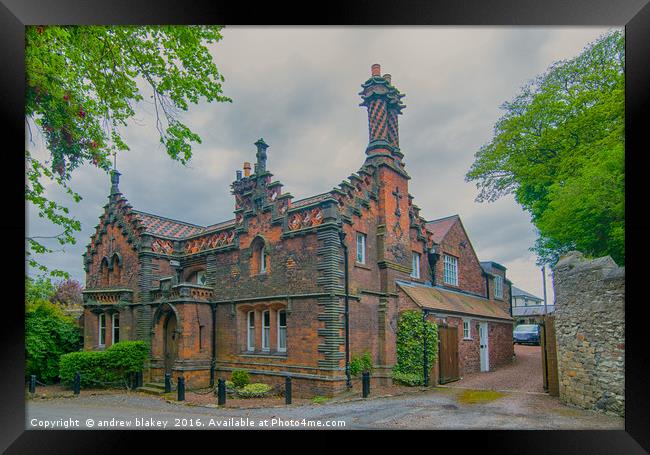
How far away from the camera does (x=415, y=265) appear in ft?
39.9

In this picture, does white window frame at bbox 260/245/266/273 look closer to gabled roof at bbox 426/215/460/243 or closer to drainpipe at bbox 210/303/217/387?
drainpipe at bbox 210/303/217/387

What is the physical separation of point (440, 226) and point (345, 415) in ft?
17.2

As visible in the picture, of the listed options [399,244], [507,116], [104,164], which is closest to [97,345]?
[104,164]

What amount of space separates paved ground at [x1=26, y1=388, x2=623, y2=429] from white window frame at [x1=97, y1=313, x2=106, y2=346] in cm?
255

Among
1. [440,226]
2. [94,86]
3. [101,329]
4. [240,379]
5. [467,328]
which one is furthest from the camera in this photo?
[467,328]

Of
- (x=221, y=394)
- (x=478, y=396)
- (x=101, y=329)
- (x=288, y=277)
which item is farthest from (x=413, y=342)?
(x=101, y=329)

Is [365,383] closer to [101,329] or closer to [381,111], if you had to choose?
[381,111]

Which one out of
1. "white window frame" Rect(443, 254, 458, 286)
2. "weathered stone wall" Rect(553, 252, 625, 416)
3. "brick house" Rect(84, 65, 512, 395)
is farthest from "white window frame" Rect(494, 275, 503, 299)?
"weathered stone wall" Rect(553, 252, 625, 416)

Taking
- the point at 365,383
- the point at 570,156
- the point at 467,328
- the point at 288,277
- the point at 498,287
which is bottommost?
the point at 365,383

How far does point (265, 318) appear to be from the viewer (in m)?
11.2

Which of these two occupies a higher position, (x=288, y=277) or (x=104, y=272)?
(x=104, y=272)

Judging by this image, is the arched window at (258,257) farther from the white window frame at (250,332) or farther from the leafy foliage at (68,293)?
the leafy foliage at (68,293)

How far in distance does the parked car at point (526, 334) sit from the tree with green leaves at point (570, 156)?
7.39ft

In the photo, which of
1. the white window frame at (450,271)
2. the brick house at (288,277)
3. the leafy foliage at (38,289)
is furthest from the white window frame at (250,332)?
the white window frame at (450,271)
